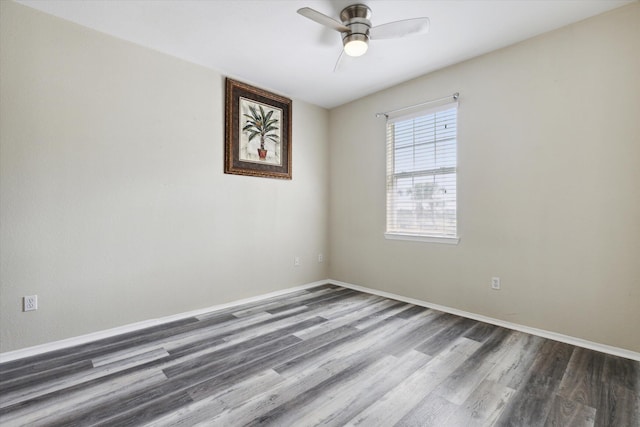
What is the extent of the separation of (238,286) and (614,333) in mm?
3466

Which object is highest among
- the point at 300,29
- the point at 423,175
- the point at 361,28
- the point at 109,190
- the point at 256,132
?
the point at 300,29

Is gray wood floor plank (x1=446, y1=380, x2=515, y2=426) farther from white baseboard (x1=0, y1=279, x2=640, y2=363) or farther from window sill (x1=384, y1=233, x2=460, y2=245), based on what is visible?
window sill (x1=384, y1=233, x2=460, y2=245)

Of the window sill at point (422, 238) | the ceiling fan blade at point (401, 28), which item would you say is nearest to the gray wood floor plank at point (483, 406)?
the window sill at point (422, 238)

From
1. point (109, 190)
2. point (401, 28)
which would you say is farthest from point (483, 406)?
point (109, 190)

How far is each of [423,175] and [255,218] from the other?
2.08m

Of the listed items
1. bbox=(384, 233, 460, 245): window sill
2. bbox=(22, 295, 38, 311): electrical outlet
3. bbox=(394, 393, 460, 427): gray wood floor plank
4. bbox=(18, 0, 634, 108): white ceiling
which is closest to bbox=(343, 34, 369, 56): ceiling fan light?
bbox=(18, 0, 634, 108): white ceiling

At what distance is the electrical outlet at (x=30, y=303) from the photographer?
2.27 metres

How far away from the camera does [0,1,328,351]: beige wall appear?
2.26m

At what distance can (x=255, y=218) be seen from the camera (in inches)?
146

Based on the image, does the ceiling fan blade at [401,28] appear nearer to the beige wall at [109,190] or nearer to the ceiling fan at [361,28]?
the ceiling fan at [361,28]

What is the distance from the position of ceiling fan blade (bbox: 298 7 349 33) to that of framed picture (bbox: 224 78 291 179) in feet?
5.31

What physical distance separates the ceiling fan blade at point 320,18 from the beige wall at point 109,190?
1.65 meters

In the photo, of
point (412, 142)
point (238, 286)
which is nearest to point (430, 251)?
point (412, 142)

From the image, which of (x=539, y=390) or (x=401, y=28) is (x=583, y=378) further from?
(x=401, y=28)
